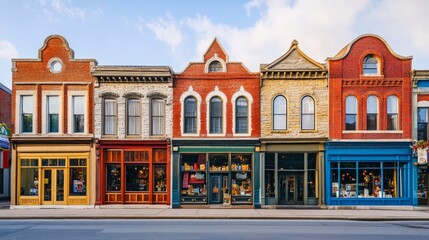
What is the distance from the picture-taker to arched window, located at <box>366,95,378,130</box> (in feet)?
78.1

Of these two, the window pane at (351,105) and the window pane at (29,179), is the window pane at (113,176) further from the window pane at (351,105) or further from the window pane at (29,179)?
the window pane at (351,105)

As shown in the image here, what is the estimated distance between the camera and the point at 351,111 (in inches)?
940

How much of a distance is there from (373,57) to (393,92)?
2418 mm

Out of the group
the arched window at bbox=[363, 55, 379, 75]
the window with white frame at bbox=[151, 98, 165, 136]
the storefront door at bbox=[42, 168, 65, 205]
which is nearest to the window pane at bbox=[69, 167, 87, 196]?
the storefront door at bbox=[42, 168, 65, 205]

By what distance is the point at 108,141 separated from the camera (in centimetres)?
2383

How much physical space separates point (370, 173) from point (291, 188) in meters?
4.82

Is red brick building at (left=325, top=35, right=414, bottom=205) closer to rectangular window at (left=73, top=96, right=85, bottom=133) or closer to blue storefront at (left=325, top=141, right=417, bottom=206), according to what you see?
blue storefront at (left=325, top=141, right=417, bottom=206)

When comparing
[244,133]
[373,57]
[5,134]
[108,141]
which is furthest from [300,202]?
[5,134]

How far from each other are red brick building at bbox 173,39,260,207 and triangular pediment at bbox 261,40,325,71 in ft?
4.65

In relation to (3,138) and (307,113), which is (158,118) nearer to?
(3,138)

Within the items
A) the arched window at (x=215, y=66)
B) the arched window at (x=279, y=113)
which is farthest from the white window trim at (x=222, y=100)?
the arched window at (x=279, y=113)

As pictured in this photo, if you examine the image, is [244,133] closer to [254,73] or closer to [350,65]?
[254,73]

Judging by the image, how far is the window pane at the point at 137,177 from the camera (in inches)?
949

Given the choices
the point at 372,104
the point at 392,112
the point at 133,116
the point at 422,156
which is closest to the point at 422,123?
the point at 392,112
